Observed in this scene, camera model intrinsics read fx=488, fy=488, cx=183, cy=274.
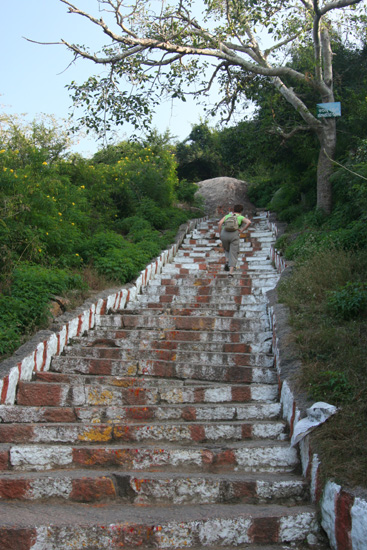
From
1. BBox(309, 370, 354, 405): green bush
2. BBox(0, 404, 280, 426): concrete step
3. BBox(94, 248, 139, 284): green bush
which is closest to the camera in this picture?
BBox(309, 370, 354, 405): green bush

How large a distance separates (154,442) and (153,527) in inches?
39.9

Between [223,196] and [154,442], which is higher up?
[223,196]

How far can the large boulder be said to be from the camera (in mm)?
16875

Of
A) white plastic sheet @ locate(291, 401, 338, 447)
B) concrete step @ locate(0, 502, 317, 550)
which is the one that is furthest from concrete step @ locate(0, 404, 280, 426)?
concrete step @ locate(0, 502, 317, 550)

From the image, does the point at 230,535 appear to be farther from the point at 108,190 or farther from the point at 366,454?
the point at 108,190

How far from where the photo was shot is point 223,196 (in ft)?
58.1

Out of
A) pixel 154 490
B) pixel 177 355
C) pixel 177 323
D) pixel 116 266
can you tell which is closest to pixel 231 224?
pixel 116 266

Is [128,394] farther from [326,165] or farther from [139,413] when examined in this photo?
[326,165]

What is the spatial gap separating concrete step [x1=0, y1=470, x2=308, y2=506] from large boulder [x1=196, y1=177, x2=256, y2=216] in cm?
1314

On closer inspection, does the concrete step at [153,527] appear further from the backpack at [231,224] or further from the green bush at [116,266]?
the backpack at [231,224]

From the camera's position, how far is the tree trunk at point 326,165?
36.9 feet

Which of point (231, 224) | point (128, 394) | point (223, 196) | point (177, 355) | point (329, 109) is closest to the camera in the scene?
point (128, 394)

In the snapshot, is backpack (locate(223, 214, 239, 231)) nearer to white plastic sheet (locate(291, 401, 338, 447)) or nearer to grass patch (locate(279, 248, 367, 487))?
grass patch (locate(279, 248, 367, 487))

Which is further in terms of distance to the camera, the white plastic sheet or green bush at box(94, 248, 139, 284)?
green bush at box(94, 248, 139, 284)
